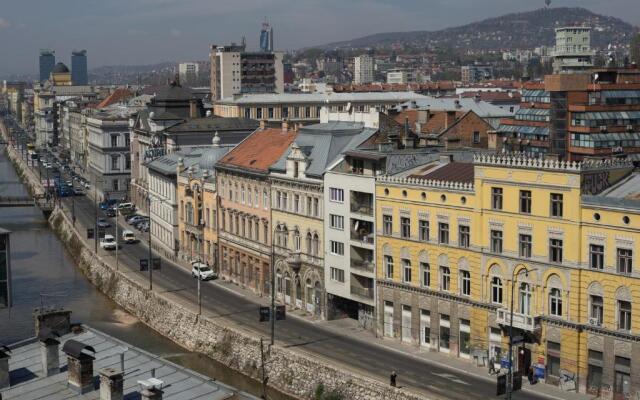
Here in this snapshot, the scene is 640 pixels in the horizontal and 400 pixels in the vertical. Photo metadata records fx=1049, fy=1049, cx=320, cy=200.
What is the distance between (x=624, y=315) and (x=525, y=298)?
5471 mm

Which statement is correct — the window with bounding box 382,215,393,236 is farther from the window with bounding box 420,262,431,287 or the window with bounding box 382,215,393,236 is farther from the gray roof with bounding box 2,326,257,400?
the gray roof with bounding box 2,326,257,400

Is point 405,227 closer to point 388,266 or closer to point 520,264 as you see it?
point 388,266

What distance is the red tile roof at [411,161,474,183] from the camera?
177ft

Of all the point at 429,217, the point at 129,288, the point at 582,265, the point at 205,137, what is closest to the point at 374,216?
the point at 429,217

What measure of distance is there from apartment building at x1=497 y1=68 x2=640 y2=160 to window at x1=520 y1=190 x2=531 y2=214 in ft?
150

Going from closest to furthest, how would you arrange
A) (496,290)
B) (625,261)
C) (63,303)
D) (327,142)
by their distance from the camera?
(625,261) < (496,290) < (327,142) < (63,303)

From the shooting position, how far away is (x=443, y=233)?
176 feet

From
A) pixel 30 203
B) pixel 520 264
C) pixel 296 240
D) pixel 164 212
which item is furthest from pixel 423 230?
pixel 30 203

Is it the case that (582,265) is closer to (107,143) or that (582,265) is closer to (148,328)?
(148,328)

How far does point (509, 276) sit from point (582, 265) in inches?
167

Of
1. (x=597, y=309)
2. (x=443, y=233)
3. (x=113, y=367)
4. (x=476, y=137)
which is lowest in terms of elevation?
(x=597, y=309)

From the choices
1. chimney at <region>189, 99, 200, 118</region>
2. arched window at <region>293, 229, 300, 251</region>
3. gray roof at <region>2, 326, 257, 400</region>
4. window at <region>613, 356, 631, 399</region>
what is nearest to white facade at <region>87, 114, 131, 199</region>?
chimney at <region>189, 99, 200, 118</region>

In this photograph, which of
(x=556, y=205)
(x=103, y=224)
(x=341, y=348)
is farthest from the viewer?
(x=103, y=224)

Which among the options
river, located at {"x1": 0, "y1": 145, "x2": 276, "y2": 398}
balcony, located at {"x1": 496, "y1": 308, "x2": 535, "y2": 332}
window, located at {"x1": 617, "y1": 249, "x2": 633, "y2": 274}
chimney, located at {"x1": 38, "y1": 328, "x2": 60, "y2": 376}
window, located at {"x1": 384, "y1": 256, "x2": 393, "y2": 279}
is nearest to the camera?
chimney, located at {"x1": 38, "y1": 328, "x2": 60, "y2": 376}
